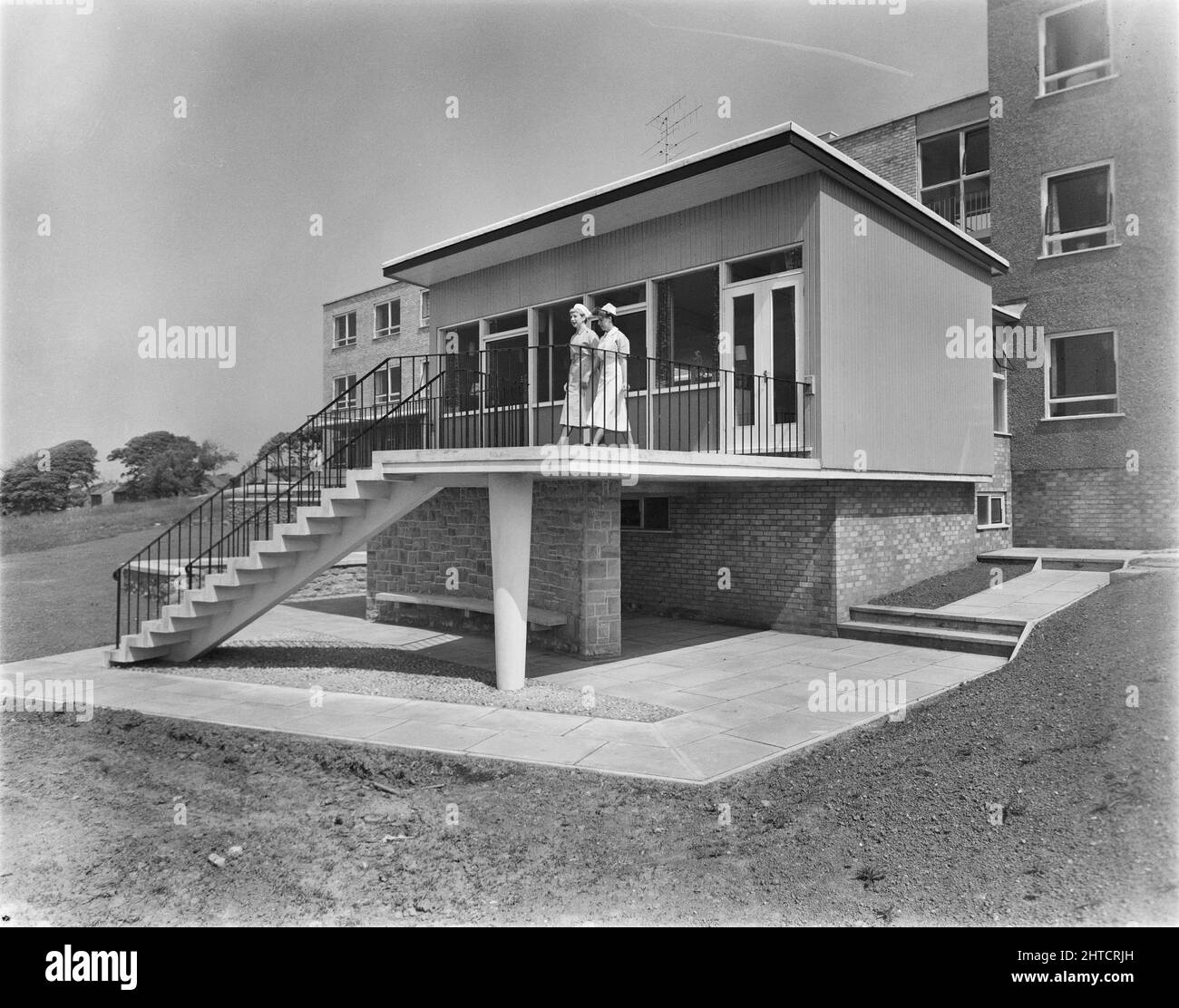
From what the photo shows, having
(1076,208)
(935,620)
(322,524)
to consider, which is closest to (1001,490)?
(1076,208)

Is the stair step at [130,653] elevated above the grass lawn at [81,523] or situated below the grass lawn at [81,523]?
below

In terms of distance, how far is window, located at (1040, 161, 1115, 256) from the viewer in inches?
603

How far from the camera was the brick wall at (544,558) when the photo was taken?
32.6 feet

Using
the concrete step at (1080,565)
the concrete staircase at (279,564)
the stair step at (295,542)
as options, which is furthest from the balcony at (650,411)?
the concrete step at (1080,565)

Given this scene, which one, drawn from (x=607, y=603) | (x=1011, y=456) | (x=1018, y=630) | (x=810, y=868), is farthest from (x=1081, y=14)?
(x=810, y=868)

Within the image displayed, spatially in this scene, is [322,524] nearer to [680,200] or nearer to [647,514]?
[647,514]

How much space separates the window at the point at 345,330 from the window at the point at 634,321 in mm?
28053

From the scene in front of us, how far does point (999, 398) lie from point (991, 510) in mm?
2313

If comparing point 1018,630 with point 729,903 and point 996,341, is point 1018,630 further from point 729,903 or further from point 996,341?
point 996,341

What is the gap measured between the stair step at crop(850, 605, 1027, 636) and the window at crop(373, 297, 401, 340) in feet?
93.7

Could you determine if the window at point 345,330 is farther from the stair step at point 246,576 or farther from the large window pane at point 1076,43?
the stair step at point 246,576

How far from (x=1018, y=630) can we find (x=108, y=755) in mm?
9466

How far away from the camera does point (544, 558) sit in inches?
423

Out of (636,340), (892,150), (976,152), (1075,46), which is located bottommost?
(636,340)
